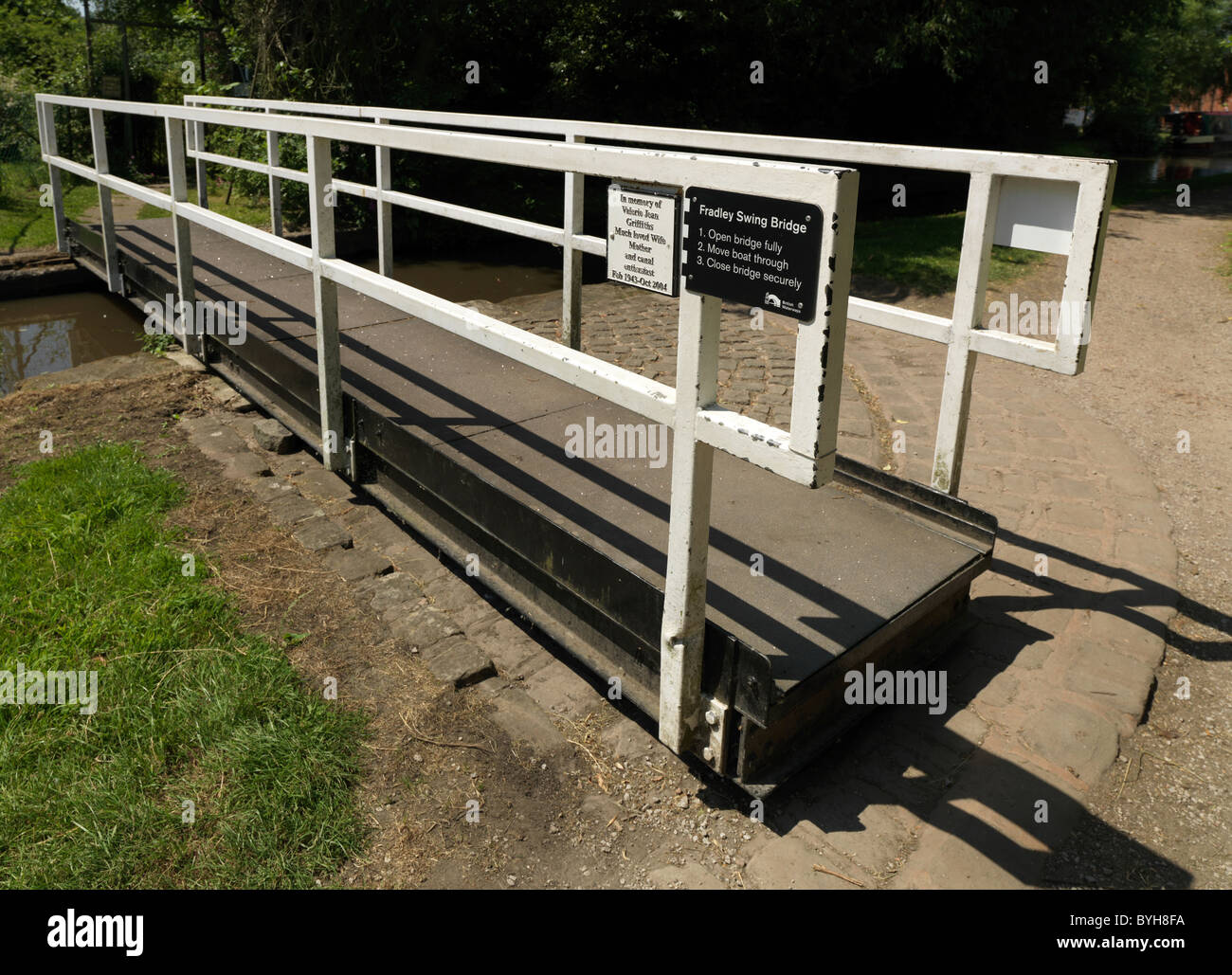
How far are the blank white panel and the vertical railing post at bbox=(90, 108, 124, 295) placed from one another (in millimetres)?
6286

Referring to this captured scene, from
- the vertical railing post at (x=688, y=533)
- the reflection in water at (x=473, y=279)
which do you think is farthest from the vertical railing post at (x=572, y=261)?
the reflection in water at (x=473, y=279)

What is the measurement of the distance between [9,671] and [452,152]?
2.13 meters

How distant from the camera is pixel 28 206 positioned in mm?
12352

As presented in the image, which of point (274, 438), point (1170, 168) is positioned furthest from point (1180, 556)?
point (1170, 168)

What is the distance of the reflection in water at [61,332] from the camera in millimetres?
7793

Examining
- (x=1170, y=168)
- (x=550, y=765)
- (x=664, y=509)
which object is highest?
(x=1170, y=168)

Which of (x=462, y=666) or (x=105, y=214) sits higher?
(x=105, y=214)

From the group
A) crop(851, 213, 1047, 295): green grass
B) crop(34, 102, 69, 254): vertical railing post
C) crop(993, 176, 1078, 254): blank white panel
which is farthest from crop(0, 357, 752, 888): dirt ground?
crop(851, 213, 1047, 295): green grass

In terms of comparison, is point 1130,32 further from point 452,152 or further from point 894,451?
point 452,152

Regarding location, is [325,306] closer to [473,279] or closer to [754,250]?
[754,250]

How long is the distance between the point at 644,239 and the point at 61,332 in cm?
780

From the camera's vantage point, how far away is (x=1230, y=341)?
7887 millimetres

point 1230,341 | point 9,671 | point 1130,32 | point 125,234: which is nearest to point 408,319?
point 9,671

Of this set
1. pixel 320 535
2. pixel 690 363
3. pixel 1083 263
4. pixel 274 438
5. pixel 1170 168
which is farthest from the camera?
pixel 1170 168
